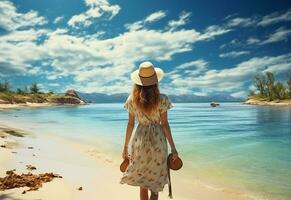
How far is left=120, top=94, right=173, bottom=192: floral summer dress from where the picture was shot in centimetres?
503

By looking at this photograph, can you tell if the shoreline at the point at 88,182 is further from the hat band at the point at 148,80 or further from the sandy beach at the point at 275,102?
the sandy beach at the point at 275,102

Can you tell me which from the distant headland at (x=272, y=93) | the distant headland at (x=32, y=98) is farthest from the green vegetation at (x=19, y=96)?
the distant headland at (x=272, y=93)

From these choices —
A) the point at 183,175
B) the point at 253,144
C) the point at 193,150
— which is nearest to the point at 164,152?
the point at 183,175

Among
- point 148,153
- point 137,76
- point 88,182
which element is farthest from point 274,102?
point 137,76

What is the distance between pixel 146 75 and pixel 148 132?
850mm

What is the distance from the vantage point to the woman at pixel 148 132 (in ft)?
16.1

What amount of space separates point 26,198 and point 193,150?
32.8 feet

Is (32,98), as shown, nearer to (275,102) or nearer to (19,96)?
(19,96)

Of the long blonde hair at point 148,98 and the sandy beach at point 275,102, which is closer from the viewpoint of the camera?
the long blonde hair at point 148,98

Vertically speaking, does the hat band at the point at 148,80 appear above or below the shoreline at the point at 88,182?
above

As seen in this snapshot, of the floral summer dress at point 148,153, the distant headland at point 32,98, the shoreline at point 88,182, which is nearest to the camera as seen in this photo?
the floral summer dress at point 148,153

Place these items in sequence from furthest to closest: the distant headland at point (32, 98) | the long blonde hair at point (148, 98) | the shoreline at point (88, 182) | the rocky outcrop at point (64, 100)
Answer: the rocky outcrop at point (64, 100) → the distant headland at point (32, 98) → the shoreline at point (88, 182) → the long blonde hair at point (148, 98)

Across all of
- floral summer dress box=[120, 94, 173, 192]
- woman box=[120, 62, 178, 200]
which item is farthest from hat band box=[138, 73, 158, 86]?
floral summer dress box=[120, 94, 173, 192]

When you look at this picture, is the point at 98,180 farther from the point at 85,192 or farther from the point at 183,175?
the point at 183,175
